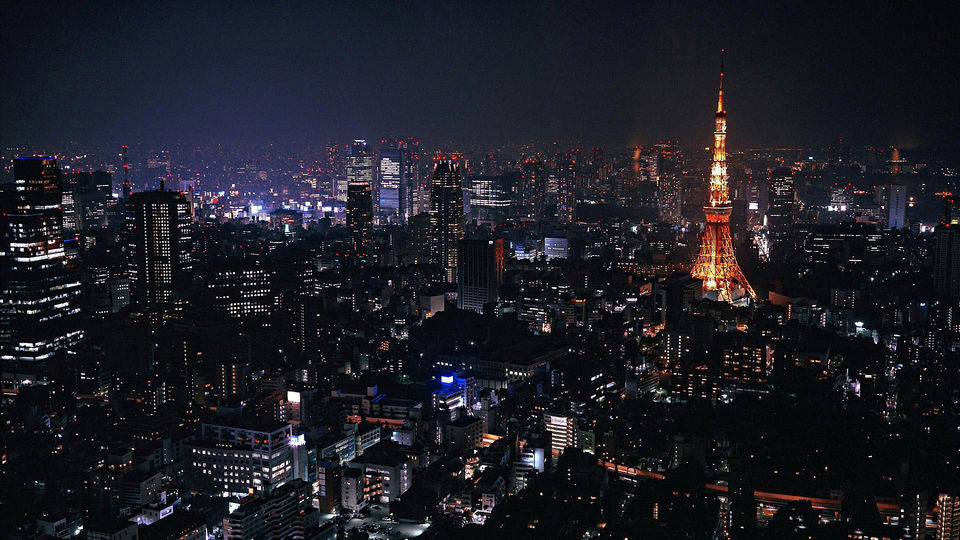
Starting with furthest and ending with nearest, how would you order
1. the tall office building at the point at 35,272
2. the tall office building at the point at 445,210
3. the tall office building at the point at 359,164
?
the tall office building at the point at 359,164
the tall office building at the point at 445,210
the tall office building at the point at 35,272

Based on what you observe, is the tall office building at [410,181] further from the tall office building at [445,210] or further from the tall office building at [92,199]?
the tall office building at [92,199]

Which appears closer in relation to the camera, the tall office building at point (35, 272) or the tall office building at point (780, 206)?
the tall office building at point (35, 272)


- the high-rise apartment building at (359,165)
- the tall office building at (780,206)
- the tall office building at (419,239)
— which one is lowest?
the tall office building at (419,239)

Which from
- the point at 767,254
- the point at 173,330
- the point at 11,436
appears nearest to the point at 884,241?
the point at 767,254

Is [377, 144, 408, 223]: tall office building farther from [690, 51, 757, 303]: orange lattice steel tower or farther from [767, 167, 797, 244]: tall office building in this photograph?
[690, 51, 757, 303]: orange lattice steel tower

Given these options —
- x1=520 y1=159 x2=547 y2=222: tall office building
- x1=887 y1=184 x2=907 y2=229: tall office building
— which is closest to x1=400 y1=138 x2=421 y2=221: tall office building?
x1=520 y1=159 x2=547 y2=222: tall office building

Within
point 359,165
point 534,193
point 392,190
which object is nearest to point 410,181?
point 392,190

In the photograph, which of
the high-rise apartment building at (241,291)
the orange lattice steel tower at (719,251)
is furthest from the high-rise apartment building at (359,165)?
the orange lattice steel tower at (719,251)
